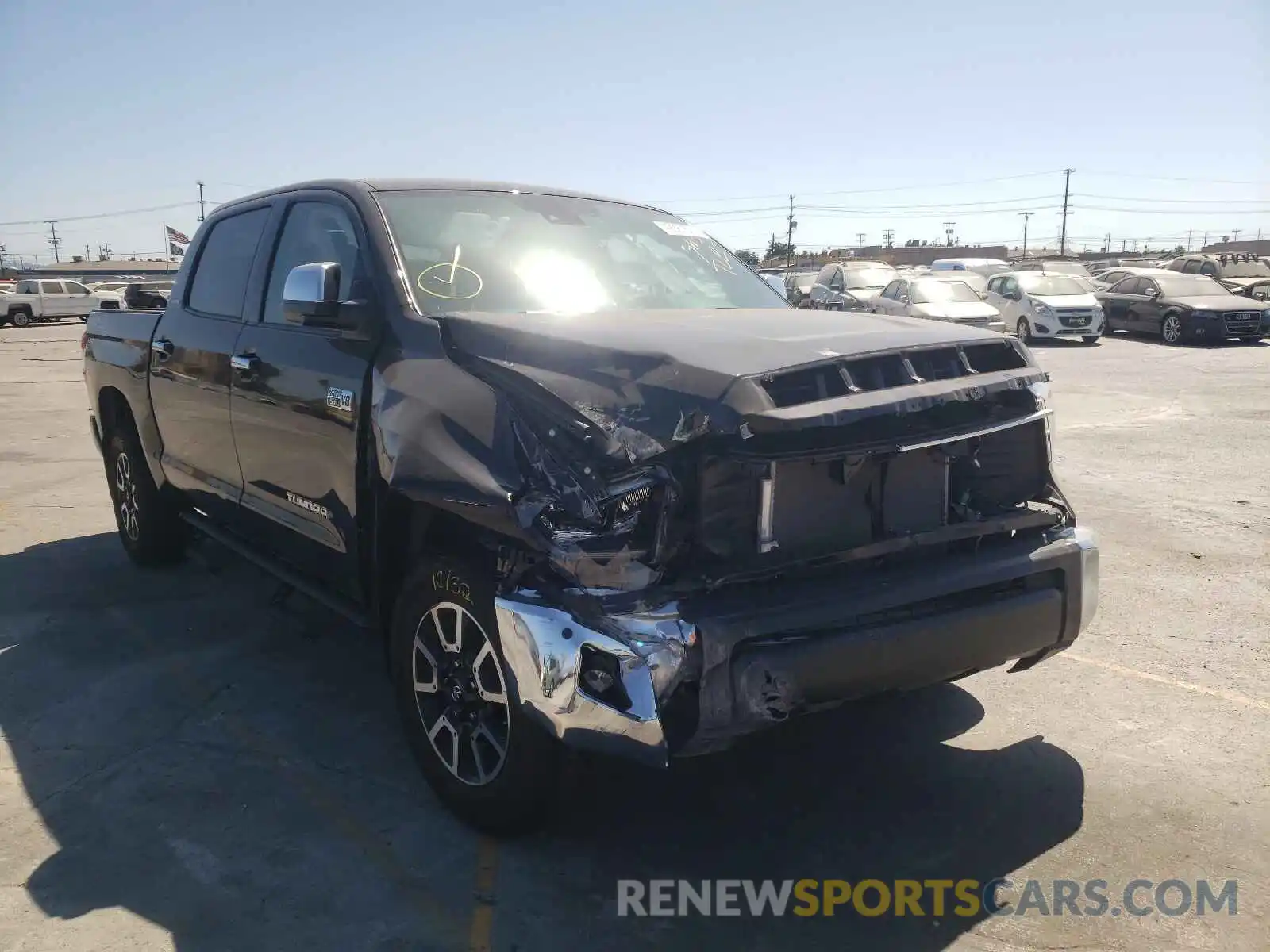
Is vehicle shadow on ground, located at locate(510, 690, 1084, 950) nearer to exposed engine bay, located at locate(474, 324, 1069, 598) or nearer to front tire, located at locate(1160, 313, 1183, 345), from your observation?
exposed engine bay, located at locate(474, 324, 1069, 598)

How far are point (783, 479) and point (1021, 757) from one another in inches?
62.6

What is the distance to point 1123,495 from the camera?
7.58 meters

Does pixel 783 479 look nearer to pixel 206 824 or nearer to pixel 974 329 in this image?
pixel 974 329

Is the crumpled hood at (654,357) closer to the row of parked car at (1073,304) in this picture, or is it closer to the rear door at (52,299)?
the row of parked car at (1073,304)

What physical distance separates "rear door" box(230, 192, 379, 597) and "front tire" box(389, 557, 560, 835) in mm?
535

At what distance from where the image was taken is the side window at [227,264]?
15.5ft

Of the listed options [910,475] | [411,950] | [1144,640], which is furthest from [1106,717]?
[411,950]

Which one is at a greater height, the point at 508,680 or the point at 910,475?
the point at 910,475

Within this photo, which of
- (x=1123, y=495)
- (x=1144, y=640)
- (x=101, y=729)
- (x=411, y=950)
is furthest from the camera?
(x=1123, y=495)

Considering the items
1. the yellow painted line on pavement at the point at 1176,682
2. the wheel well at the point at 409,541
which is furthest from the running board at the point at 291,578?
the yellow painted line on pavement at the point at 1176,682

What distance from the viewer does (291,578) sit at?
4.20 meters

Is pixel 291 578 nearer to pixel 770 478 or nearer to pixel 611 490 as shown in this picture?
pixel 611 490

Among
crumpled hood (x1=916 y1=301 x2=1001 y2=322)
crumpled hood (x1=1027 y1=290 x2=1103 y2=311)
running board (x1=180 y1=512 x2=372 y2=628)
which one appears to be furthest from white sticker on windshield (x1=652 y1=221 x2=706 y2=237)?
crumpled hood (x1=1027 y1=290 x2=1103 y2=311)

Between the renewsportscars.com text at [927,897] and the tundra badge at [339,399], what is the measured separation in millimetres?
1811
